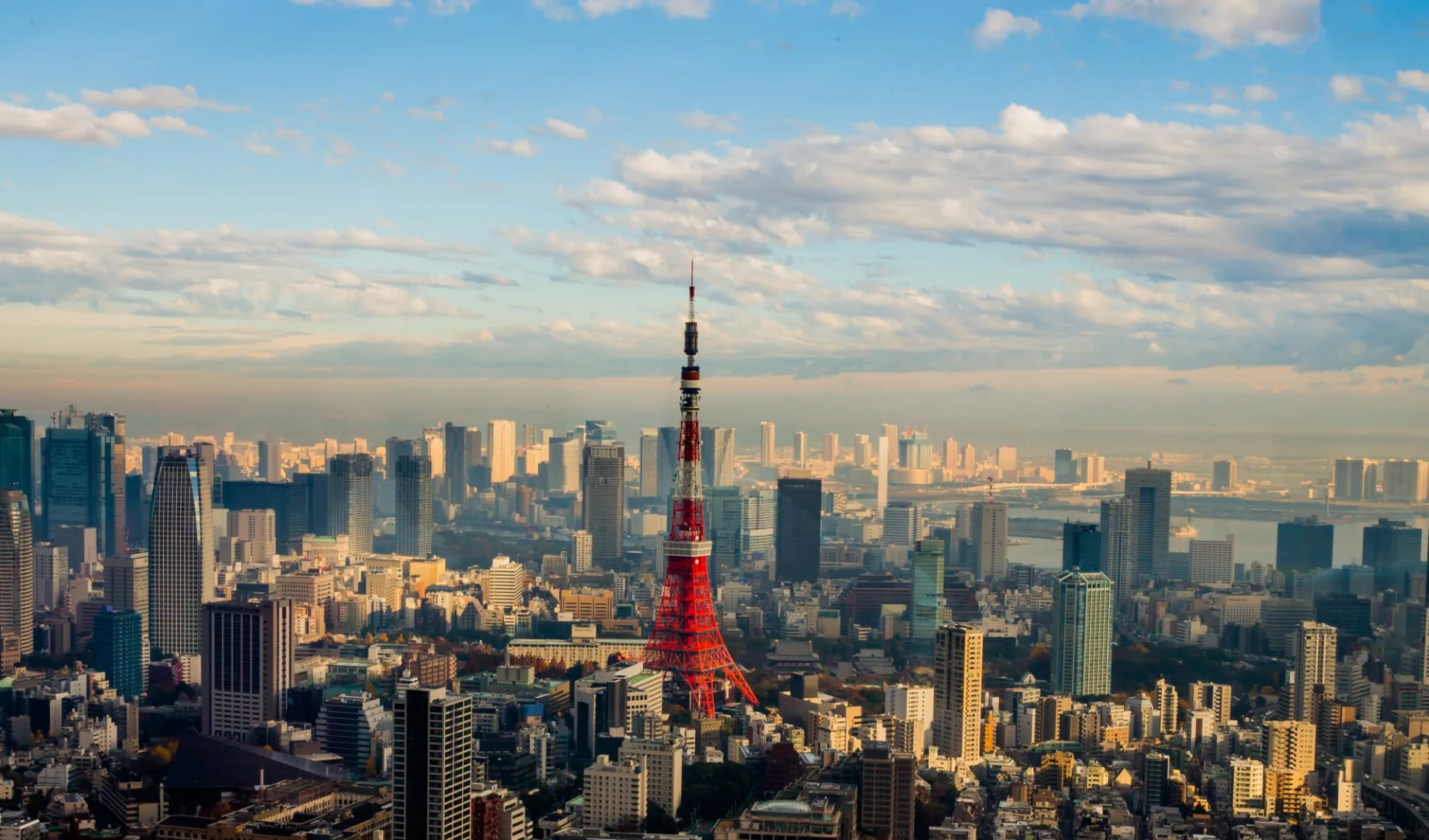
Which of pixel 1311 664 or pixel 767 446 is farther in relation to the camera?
pixel 767 446

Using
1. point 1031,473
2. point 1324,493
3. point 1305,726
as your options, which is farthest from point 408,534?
point 1305,726

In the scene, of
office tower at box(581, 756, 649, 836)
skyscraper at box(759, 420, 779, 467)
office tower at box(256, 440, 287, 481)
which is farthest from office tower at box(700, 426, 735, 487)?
office tower at box(581, 756, 649, 836)

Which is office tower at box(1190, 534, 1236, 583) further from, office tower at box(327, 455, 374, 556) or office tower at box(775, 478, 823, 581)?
office tower at box(327, 455, 374, 556)

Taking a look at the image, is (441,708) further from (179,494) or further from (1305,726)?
(179,494)

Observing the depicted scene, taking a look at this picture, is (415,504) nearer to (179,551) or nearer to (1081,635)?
(179,551)

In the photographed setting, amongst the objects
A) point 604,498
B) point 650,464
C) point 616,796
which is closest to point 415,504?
point 604,498

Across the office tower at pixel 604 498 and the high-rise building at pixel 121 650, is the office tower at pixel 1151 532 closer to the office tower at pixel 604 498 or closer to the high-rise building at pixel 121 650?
the office tower at pixel 604 498
